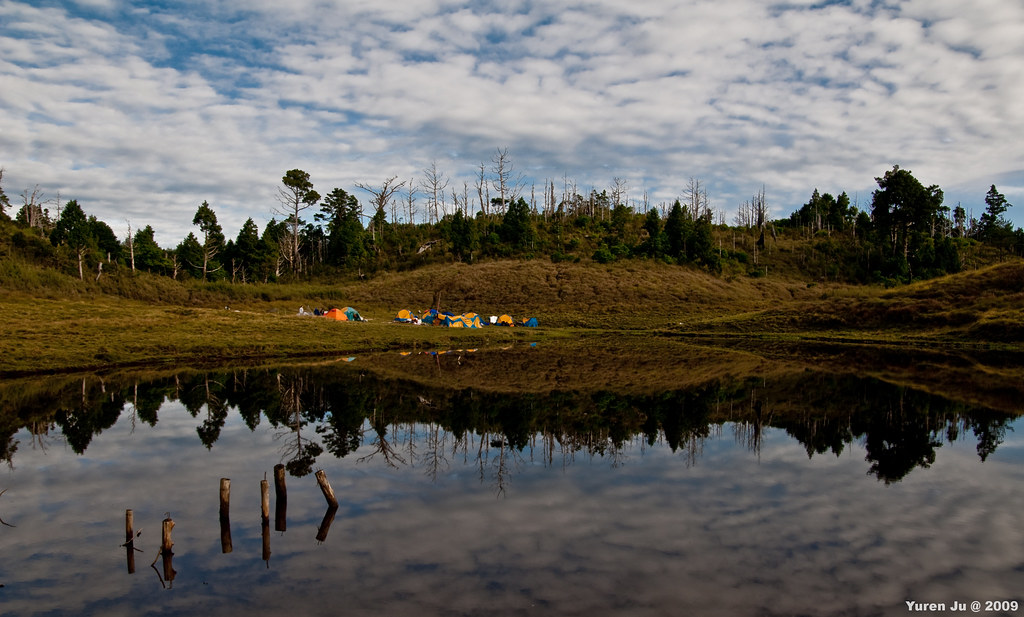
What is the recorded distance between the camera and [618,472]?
47.1 ft

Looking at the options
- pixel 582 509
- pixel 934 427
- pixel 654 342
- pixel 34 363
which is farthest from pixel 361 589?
pixel 654 342

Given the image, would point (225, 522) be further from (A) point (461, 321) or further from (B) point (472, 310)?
(B) point (472, 310)

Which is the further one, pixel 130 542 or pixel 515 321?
pixel 515 321

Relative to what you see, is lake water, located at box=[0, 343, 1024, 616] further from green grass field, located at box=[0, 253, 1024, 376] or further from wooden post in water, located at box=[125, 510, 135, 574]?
green grass field, located at box=[0, 253, 1024, 376]

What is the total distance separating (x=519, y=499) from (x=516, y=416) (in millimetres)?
8014

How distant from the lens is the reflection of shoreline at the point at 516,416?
16.6 m

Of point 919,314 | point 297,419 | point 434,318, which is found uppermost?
point 434,318

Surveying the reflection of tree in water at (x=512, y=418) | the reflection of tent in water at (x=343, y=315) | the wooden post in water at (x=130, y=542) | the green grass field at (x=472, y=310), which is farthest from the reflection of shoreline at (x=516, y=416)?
the reflection of tent in water at (x=343, y=315)

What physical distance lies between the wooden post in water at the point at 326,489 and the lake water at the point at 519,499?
27cm

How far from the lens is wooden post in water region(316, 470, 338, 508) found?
36.2 feet

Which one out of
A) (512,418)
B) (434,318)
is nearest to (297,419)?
(512,418)

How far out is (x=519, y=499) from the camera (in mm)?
12523

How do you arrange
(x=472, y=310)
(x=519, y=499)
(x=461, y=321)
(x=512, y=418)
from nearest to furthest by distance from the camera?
(x=519, y=499) < (x=512, y=418) < (x=461, y=321) < (x=472, y=310)

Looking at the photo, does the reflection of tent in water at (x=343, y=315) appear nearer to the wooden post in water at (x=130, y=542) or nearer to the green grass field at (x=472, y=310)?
the green grass field at (x=472, y=310)
